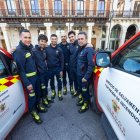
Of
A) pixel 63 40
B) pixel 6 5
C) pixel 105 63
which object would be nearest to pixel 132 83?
pixel 105 63

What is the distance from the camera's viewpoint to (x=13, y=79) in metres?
1.94

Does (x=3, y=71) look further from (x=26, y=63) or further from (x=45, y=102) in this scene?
(x=45, y=102)

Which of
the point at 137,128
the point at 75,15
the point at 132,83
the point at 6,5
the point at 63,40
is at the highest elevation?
the point at 6,5

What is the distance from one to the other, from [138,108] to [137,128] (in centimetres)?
17

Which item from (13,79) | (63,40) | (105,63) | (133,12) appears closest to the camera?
(105,63)

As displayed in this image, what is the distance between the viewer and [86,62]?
252 cm

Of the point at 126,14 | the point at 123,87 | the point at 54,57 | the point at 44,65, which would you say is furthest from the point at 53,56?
the point at 126,14

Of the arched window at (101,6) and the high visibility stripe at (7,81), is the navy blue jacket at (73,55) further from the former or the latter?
the arched window at (101,6)

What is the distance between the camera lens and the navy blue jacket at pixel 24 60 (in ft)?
6.53

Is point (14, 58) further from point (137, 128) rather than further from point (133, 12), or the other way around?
point (133, 12)

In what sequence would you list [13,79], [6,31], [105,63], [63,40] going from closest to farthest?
[105,63] → [13,79] → [63,40] → [6,31]

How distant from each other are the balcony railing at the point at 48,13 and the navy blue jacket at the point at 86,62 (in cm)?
1662

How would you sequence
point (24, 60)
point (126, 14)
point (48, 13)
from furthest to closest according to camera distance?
point (126, 14) → point (48, 13) → point (24, 60)

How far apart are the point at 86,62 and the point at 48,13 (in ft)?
58.1
